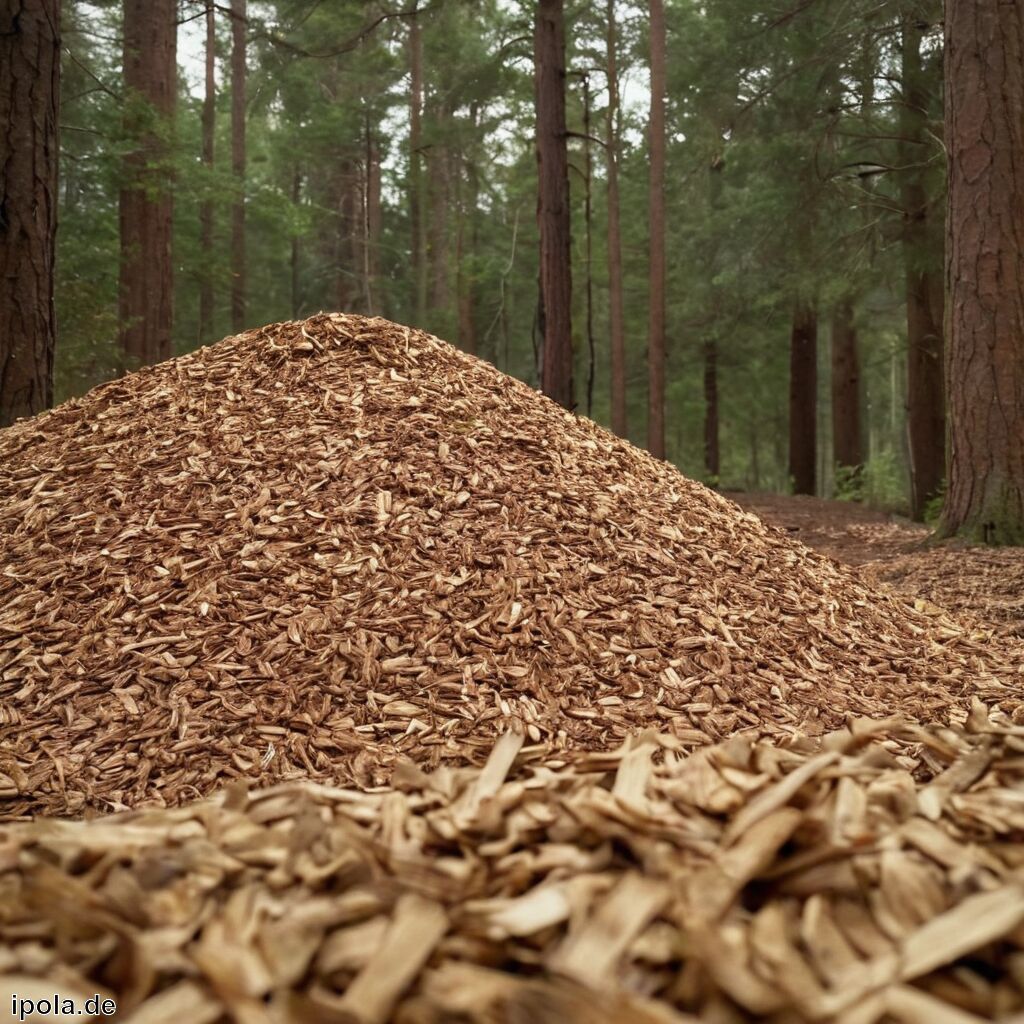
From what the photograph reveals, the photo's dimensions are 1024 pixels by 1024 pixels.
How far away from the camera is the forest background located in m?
10.7

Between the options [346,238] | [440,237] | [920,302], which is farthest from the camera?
[440,237]

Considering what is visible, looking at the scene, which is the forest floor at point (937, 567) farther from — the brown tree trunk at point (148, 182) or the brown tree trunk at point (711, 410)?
the brown tree trunk at point (711, 410)

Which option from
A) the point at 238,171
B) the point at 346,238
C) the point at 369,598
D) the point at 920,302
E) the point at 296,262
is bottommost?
the point at 369,598

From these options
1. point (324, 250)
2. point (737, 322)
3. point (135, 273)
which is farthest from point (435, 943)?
point (324, 250)

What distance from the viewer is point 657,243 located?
12.5 m

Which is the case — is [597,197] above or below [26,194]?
above

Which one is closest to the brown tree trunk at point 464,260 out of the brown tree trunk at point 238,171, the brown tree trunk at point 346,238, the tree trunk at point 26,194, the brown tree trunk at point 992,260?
the brown tree trunk at point 346,238

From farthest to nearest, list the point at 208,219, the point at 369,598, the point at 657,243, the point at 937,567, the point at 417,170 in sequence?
1. the point at 417,170
2. the point at 208,219
3. the point at 657,243
4. the point at 937,567
5. the point at 369,598

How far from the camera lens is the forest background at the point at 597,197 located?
1073 centimetres

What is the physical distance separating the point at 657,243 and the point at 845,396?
4946 mm

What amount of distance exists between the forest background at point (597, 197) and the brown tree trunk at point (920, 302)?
3cm

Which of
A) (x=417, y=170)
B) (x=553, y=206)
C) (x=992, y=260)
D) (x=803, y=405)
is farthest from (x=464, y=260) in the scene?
(x=992, y=260)

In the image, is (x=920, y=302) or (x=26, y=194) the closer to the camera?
(x=26, y=194)

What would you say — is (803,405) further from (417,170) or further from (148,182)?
(417,170)
